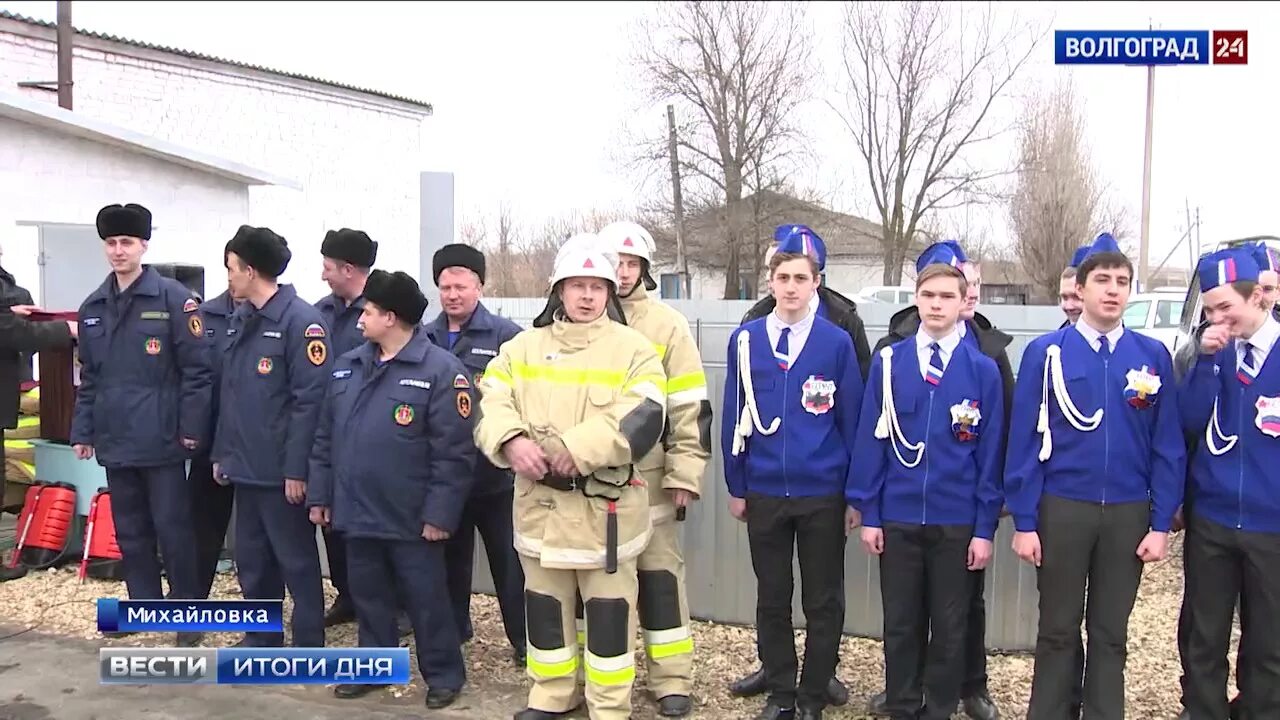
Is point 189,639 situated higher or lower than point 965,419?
lower

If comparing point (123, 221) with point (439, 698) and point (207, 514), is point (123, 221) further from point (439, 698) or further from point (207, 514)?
point (439, 698)

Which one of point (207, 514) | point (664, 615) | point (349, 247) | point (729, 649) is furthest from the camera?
point (207, 514)

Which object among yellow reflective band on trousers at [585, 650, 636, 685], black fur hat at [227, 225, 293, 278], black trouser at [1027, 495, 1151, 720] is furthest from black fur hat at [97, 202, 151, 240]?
black trouser at [1027, 495, 1151, 720]

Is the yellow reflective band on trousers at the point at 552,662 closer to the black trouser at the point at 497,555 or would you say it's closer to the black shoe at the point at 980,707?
the black trouser at the point at 497,555

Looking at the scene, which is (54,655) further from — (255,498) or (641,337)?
(641,337)

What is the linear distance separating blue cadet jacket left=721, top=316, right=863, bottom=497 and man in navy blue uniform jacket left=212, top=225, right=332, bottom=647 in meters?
2.14

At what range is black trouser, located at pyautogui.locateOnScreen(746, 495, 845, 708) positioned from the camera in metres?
4.21

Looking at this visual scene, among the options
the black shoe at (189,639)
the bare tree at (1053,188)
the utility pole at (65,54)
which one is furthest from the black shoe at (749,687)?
the bare tree at (1053,188)

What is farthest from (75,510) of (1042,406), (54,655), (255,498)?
(1042,406)

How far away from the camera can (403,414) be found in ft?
14.7


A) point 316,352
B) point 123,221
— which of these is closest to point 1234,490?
point 316,352

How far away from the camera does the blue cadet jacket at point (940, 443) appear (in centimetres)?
393

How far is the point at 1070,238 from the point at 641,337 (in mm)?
27441

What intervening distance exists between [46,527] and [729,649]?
4649 mm
